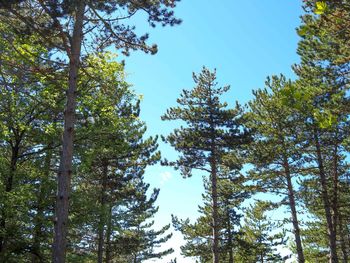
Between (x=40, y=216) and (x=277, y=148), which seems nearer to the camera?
(x=40, y=216)

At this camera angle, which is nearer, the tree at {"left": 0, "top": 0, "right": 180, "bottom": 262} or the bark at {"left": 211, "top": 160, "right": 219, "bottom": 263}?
the tree at {"left": 0, "top": 0, "right": 180, "bottom": 262}

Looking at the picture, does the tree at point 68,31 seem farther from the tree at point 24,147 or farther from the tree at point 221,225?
the tree at point 221,225

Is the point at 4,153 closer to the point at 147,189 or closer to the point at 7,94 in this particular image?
the point at 7,94

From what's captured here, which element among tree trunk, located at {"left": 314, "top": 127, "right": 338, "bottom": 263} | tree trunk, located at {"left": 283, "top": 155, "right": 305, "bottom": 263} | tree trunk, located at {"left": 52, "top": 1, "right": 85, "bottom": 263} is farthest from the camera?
tree trunk, located at {"left": 283, "top": 155, "right": 305, "bottom": 263}

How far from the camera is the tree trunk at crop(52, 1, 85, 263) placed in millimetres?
7594

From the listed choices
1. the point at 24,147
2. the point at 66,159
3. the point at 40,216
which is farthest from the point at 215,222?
the point at 66,159

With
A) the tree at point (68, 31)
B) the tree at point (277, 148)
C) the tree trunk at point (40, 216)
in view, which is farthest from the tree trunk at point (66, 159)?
the tree at point (277, 148)

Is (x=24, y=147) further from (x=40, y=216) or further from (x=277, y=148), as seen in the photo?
(x=277, y=148)

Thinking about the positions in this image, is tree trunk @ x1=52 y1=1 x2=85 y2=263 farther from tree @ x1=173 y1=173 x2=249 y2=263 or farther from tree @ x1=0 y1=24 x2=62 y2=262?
tree @ x1=173 y1=173 x2=249 y2=263

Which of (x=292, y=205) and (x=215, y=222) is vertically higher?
(x=292, y=205)

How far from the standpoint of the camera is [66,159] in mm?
8281

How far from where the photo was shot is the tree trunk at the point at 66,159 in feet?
24.9

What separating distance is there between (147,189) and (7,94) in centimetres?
1293

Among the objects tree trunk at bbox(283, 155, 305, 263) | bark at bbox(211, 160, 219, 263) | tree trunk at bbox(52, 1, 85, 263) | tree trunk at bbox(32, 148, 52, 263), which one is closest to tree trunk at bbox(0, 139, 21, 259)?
tree trunk at bbox(32, 148, 52, 263)
